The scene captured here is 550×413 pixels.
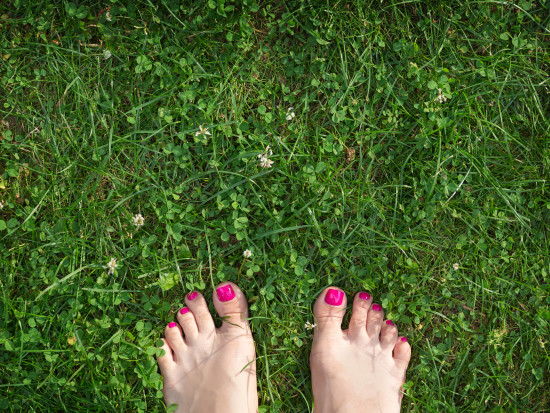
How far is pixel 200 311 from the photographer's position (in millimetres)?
2486

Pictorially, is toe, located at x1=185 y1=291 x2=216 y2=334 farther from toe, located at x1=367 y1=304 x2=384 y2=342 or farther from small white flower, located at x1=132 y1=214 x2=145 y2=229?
toe, located at x1=367 y1=304 x2=384 y2=342

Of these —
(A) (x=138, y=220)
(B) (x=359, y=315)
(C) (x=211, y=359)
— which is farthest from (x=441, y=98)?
(C) (x=211, y=359)

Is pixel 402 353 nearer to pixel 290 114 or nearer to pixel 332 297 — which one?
pixel 332 297

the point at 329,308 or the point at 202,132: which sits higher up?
the point at 202,132

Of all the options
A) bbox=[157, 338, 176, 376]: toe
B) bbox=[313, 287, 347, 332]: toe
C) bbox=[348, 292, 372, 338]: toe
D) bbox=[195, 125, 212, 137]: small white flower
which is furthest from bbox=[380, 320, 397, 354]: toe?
bbox=[195, 125, 212, 137]: small white flower

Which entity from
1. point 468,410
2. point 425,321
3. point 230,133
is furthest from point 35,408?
point 468,410

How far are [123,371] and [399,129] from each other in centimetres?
199

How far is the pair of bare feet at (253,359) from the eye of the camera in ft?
8.04

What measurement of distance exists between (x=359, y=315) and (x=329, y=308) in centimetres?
19

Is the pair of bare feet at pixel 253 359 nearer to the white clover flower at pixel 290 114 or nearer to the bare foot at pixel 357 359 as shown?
the bare foot at pixel 357 359

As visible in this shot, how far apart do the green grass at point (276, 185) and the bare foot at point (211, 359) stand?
0.28 ft

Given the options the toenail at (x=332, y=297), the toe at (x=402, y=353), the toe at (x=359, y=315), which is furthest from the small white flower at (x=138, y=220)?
the toe at (x=402, y=353)

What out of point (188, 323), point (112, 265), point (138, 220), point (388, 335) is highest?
point (138, 220)

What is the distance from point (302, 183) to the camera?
2422 millimetres
